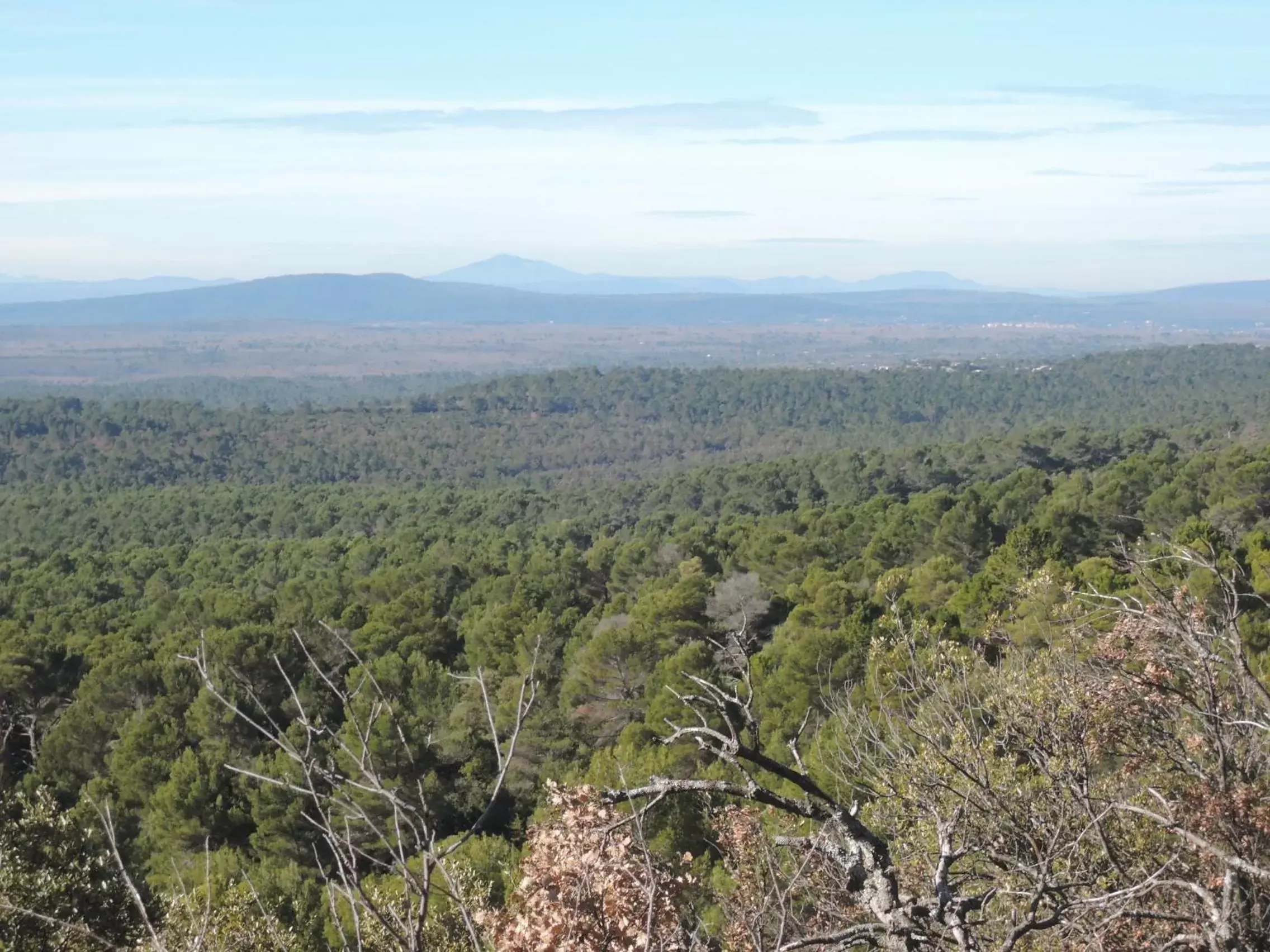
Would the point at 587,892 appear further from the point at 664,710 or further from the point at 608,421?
the point at 608,421

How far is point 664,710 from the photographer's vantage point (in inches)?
607

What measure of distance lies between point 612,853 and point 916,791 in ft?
9.78

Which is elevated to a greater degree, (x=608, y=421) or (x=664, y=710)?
(x=664, y=710)

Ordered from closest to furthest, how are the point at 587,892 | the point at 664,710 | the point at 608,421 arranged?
the point at 587,892
the point at 664,710
the point at 608,421

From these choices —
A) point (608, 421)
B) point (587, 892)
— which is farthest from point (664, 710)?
point (608, 421)

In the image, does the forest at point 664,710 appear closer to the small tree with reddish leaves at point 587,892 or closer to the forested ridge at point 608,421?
the small tree with reddish leaves at point 587,892

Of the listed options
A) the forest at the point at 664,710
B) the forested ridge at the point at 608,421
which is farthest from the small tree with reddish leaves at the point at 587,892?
the forested ridge at the point at 608,421

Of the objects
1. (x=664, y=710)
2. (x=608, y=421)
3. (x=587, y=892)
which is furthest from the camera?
(x=608, y=421)

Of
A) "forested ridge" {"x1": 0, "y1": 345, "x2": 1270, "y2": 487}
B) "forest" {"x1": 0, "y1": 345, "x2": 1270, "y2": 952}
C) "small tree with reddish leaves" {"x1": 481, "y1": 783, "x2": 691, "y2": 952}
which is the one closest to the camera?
"small tree with reddish leaves" {"x1": 481, "y1": 783, "x2": 691, "y2": 952}

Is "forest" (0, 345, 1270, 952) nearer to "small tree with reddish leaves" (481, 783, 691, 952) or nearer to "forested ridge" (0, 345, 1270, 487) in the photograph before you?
"small tree with reddish leaves" (481, 783, 691, 952)

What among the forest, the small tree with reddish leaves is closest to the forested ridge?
the forest

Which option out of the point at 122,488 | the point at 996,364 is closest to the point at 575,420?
the point at 122,488

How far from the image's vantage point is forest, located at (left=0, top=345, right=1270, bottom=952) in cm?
345

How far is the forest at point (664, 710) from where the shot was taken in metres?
3.45
